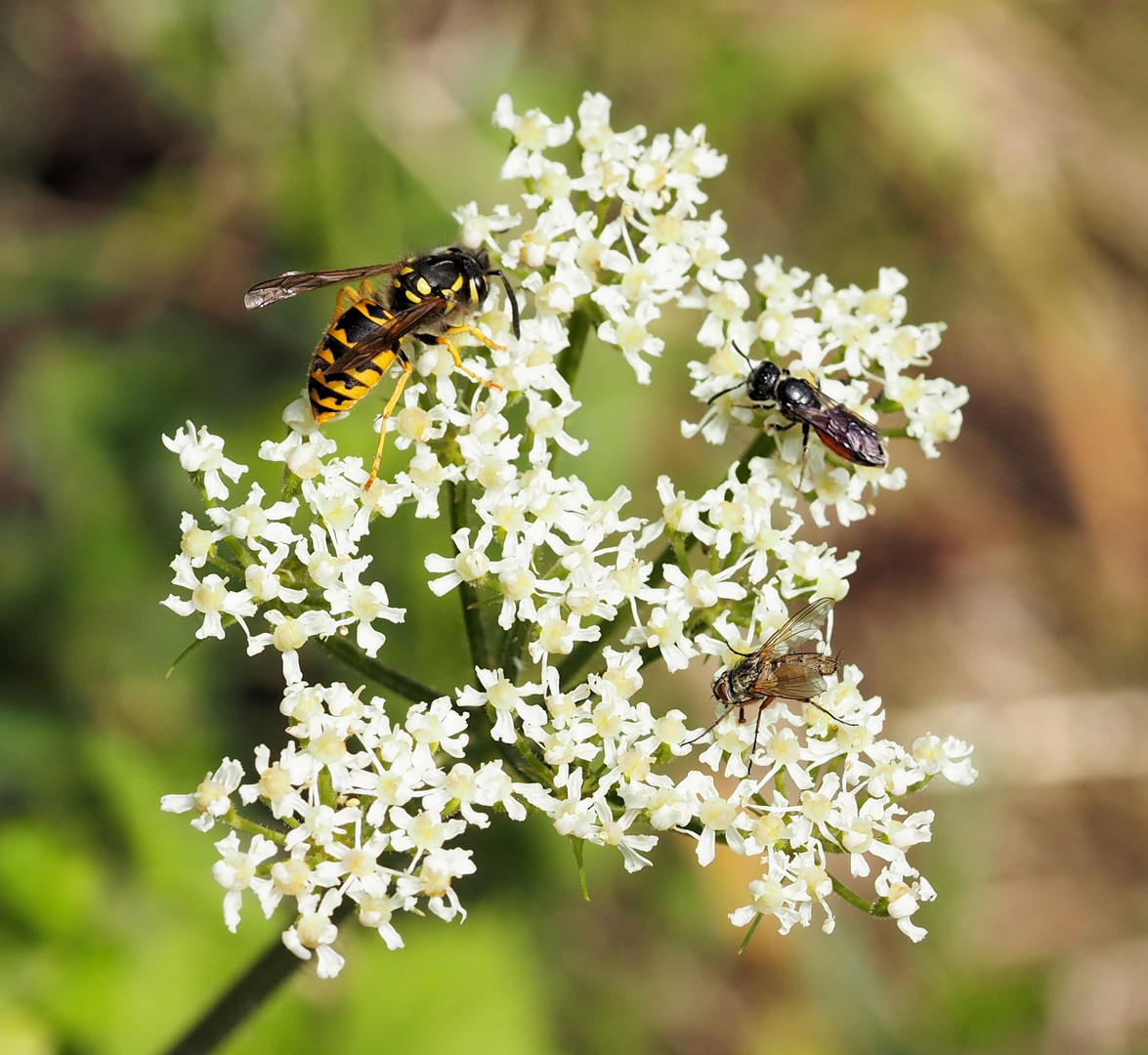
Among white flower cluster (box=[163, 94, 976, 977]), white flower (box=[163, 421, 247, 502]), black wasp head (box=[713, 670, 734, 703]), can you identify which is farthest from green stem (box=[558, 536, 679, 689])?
white flower (box=[163, 421, 247, 502])

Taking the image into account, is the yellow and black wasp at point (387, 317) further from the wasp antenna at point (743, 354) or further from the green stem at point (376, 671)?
the wasp antenna at point (743, 354)

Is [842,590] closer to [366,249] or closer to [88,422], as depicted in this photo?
[366,249]

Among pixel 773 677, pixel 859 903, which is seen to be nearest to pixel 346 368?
pixel 773 677

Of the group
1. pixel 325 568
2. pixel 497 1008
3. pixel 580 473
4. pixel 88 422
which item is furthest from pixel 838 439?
pixel 88 422

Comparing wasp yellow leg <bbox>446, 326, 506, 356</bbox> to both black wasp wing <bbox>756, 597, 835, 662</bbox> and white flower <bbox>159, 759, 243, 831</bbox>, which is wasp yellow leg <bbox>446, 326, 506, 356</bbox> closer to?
black wasp wing <bbox>756, 597, 835, 662</bbox>

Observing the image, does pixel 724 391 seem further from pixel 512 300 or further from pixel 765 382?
pixel 512 300

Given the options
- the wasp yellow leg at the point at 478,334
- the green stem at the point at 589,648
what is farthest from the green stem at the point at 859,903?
the wasp yellow leg at the point at 478,334

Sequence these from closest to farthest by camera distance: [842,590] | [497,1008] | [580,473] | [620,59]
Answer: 1. [842,590]
2. [497,1008]
3. [580,473]
4. [620,59]
